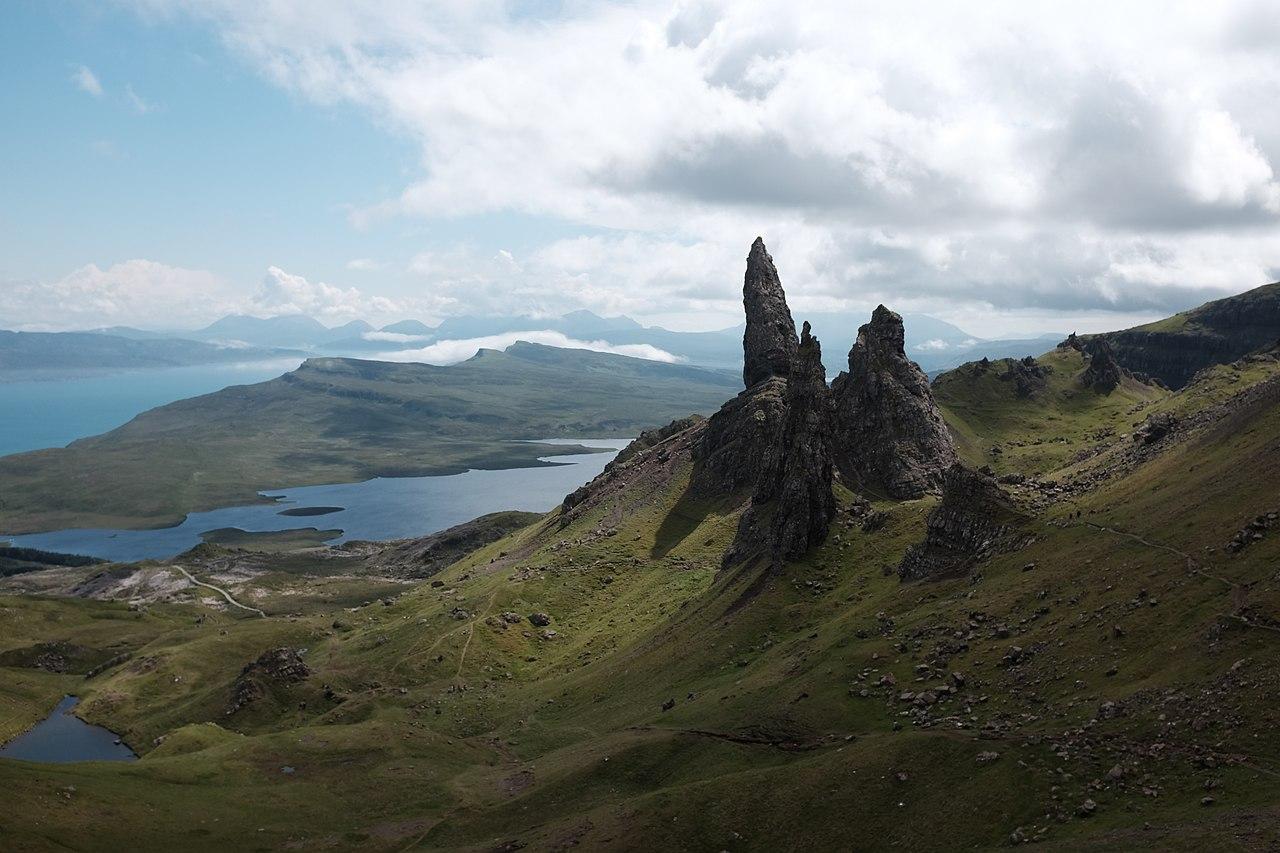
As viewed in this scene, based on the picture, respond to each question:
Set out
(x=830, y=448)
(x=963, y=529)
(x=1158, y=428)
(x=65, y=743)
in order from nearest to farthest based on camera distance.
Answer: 1. (x=963, y=529)
2. (x=1158, y=428)
3. (x=830, y=448)
4. (x=65, y=743)

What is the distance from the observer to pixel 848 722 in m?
79.6

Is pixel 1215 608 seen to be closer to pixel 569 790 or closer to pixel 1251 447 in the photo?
pixel 1251 447

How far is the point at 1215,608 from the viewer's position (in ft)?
221

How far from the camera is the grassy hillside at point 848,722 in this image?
5791 centimetres

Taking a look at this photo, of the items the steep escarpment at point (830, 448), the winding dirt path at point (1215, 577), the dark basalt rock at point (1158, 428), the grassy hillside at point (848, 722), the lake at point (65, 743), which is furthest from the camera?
the lake at point (65, 743)

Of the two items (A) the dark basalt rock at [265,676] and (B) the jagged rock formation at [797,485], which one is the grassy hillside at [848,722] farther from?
(B) the jagged rock formation at [797,485]

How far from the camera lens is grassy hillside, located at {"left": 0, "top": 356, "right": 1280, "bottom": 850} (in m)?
57.9

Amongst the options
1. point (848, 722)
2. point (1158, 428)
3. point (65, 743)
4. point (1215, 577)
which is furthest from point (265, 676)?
point (1158, 428)

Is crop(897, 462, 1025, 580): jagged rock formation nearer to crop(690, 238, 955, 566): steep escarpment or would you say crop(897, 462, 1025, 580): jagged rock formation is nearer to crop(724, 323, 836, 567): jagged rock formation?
crop(724, 323, 836, 567): jagged rock formation

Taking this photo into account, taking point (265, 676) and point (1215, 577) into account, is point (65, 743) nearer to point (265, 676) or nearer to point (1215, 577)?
point (265, 676)

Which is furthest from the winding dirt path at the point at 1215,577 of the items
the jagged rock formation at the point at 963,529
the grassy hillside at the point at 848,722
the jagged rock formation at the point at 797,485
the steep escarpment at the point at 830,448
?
the steep escarpment at the point at 830,448

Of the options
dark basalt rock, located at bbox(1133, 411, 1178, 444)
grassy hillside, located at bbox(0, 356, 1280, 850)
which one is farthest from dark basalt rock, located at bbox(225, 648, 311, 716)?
dark basalt rock, located at bbox(1133, 411, 1178, 444)

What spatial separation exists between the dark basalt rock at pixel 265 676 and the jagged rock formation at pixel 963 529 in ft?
350

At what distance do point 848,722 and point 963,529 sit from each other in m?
35.2
